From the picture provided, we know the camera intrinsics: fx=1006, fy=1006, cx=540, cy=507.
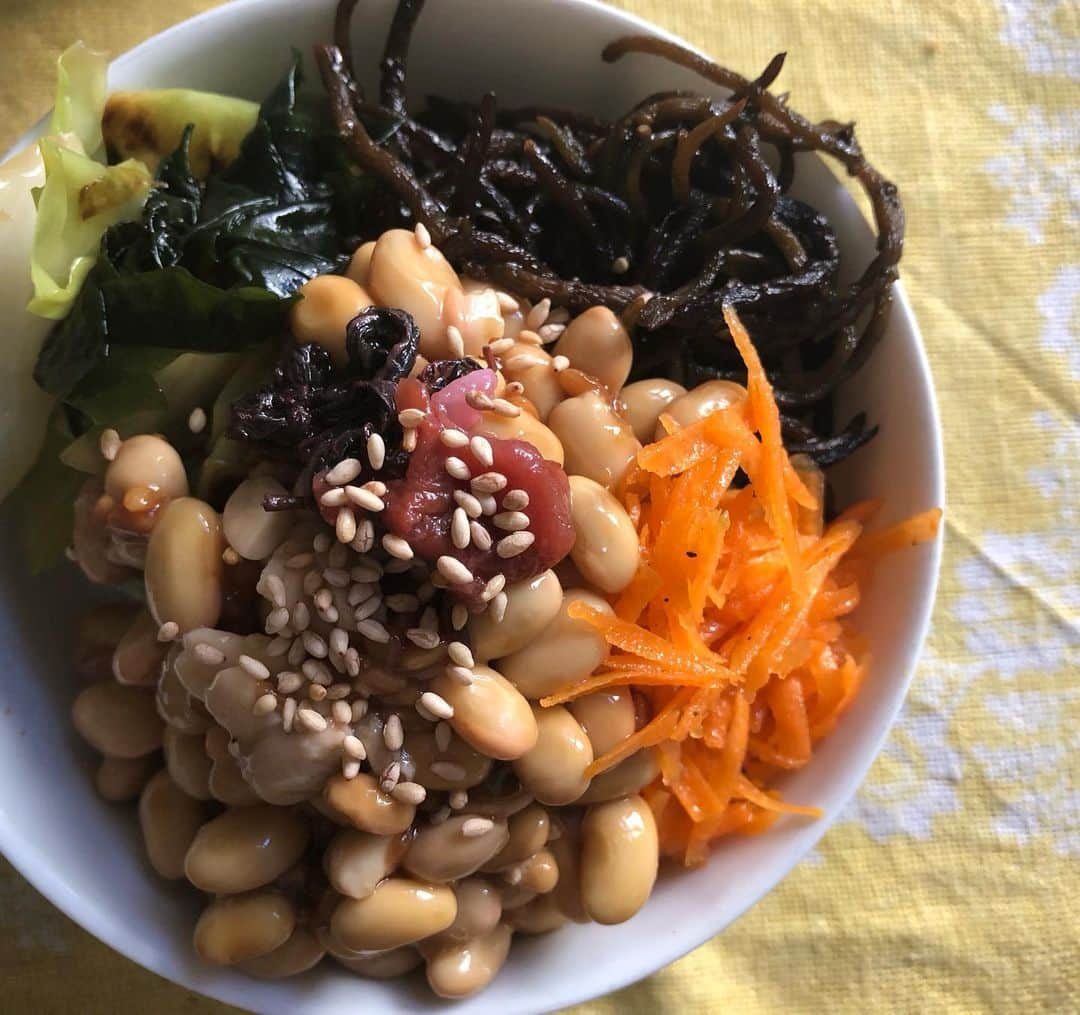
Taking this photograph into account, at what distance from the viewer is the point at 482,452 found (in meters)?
1.21

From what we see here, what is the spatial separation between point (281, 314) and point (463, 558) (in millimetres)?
445

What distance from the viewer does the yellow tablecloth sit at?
72.2 inches

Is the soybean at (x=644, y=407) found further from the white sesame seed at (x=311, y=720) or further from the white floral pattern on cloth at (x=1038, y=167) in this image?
the white floral pattern on cloth at (x=1038, y=167)

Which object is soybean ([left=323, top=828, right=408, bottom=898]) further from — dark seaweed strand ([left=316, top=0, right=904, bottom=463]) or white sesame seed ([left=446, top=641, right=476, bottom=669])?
dark seaweed strand ([left=316, top=0, right=904, bottom=463])

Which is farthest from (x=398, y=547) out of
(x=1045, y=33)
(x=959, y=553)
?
(x=1045, y=33)

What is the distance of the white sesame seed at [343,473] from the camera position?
1.19 m

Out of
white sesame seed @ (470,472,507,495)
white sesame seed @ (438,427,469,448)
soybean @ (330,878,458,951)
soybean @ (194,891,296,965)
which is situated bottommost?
soybean @ (194,891,296,965)

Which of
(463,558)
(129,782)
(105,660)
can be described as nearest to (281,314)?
(463,558)

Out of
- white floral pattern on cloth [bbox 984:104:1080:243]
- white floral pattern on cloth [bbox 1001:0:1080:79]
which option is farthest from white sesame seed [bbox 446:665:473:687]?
white floral pattern on cloth [bbox 1001:0:1080:79]

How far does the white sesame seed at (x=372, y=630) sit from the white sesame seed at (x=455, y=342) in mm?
368

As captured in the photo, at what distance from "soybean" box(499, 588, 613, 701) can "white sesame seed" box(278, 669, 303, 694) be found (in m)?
0.25

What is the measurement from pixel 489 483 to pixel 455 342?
0.24 meters

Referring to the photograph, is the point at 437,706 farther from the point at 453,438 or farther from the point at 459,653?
the point at 453,438

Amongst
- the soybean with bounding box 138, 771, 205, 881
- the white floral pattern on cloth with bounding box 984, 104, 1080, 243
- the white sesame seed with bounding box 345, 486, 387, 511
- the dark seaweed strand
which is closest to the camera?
the white sesame seed with bounding box 345, 486, 387, 511
